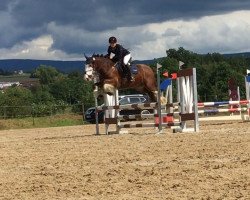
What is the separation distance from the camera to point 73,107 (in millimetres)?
41812

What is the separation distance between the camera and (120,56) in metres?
16.5

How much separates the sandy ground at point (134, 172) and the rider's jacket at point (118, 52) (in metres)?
5.45

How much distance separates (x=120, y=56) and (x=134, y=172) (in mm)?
9151

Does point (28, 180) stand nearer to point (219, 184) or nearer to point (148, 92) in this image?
point (219, 184)

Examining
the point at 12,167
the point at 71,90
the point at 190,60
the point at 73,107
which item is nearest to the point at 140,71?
the point at 12,167

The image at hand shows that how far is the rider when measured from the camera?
53.8ft

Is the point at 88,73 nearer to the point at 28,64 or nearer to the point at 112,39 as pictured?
the point at 112,39

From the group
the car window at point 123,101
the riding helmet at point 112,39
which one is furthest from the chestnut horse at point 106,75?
the car window at point 123,101

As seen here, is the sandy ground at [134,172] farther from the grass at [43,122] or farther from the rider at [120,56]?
the grass at [43,122]

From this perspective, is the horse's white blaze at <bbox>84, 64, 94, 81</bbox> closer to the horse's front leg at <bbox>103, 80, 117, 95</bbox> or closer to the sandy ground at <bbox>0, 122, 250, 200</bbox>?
the horse's front leg at <bbox>103, 80, 117, 95</bbox>

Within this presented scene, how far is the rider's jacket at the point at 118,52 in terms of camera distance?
16361mm

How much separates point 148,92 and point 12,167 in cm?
882

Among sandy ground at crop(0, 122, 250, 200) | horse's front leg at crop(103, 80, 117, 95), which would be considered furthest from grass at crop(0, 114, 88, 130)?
sandy ground at crop(0, 122, 250, 200)

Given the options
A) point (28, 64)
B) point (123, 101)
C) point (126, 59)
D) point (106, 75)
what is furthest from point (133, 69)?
point (28, 64)
